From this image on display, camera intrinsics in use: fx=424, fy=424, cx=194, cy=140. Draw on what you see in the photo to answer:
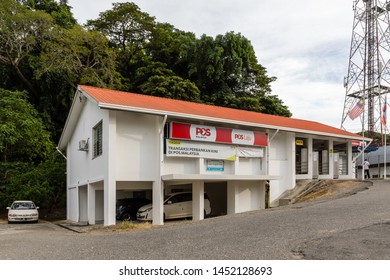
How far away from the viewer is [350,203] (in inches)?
585

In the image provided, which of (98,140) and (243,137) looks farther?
(243,137)

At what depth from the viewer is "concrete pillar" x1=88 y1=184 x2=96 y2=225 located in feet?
64.0

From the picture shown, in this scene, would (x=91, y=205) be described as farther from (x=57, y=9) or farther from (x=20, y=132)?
(x=57, y=9)

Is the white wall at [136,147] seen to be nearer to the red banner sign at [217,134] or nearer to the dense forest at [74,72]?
the red banner sign at [217,134]

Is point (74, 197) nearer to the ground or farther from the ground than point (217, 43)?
nearer to the ground

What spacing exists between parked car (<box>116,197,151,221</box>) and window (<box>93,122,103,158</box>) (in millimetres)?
4466

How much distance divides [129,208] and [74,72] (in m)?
14.6

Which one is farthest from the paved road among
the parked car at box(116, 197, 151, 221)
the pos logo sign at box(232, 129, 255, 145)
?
the parked car at box(116, 197, 151, 221)

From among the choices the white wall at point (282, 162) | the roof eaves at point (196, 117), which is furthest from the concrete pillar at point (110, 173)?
the white wall at point (282, 162)

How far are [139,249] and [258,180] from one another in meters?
11.7

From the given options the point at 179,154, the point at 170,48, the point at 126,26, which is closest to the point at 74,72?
the point at 126,26

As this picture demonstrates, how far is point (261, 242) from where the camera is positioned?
360 inches

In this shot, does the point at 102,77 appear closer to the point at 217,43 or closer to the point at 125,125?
the point at 217,43
